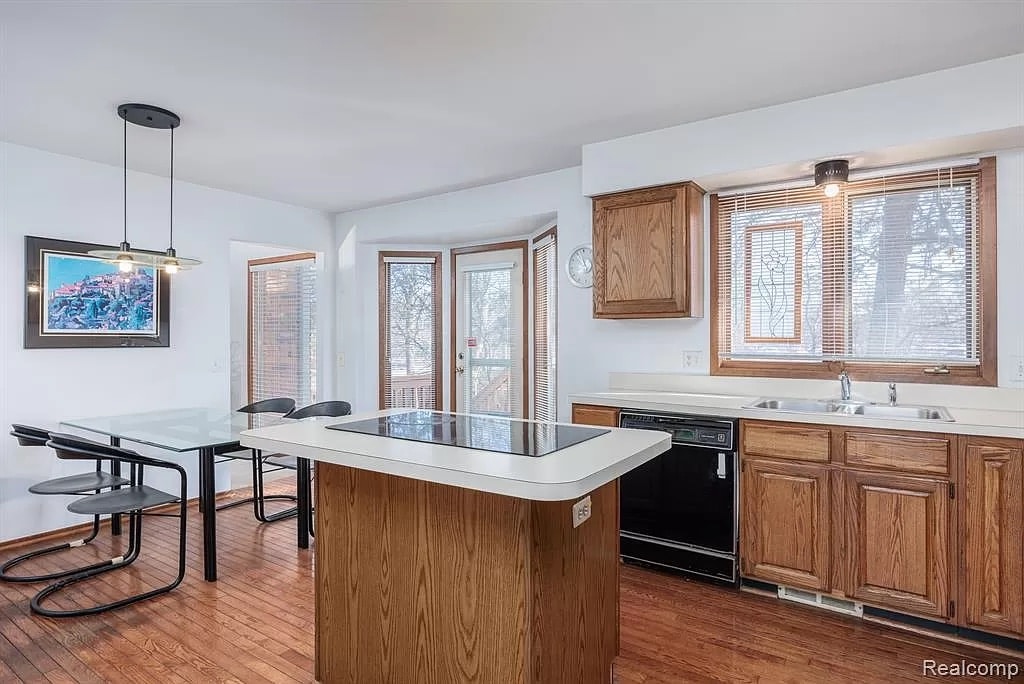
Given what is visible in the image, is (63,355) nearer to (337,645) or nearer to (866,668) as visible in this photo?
(337,645)

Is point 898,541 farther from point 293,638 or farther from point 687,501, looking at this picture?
point 293,638

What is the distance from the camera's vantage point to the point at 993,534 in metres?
2.29

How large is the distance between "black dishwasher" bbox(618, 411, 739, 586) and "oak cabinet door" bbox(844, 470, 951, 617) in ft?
1.69

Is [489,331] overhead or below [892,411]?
overhead

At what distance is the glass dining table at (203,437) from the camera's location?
9.56ft

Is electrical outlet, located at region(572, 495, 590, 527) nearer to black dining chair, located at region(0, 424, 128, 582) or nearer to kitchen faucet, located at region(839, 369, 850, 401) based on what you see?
kitchen faucet, located at region(839, 369, 850, 401)

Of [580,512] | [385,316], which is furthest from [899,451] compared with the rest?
[385,316]

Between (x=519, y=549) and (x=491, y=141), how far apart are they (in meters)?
2.54

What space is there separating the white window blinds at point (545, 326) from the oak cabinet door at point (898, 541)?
2071 millimetres

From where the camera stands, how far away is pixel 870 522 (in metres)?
2.52

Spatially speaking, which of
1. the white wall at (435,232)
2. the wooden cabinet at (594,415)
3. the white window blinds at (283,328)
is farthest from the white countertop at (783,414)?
the white window blinds at (283,328)

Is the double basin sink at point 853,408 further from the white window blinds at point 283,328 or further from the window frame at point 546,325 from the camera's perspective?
the white window blinds at point 283,328

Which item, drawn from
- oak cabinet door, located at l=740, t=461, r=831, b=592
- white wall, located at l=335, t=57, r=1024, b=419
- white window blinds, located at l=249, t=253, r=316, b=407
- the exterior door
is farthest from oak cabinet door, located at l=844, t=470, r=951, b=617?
white window blinds, located at l=249, t=253, r=316, b=407

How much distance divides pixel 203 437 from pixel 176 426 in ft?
1.53
